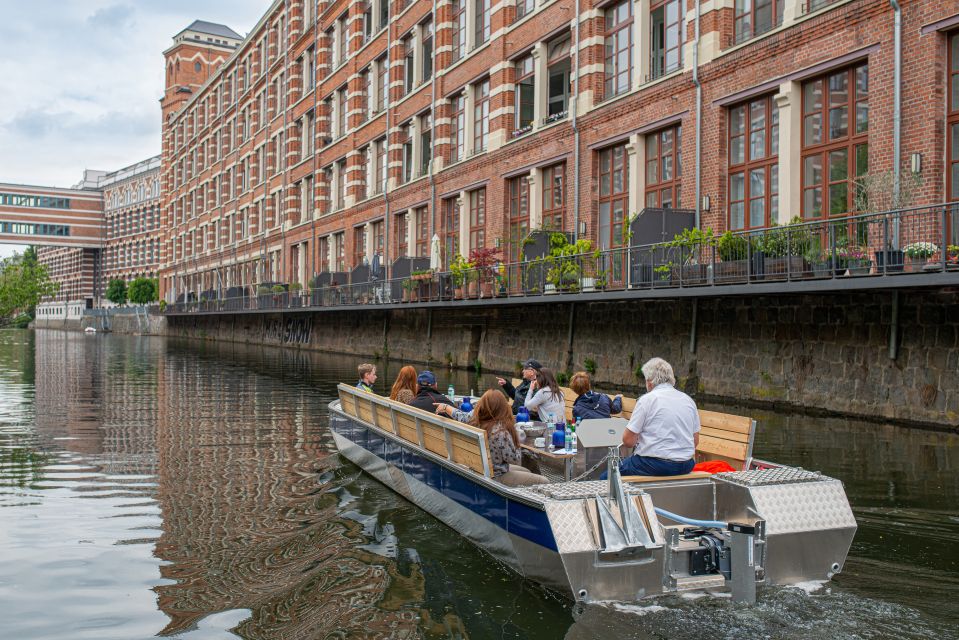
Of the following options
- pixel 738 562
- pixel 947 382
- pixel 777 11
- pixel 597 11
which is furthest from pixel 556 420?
pixel 597 11

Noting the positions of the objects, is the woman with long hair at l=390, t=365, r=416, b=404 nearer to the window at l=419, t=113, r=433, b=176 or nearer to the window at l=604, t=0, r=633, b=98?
the window at l=604, t=0, r=633, b=98

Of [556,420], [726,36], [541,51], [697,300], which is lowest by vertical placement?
[556,420]

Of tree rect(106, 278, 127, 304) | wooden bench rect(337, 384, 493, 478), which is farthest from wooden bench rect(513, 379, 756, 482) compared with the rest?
tree rect(106, 278, 127, 304)

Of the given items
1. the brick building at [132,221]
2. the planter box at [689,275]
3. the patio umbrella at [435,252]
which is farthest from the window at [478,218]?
the brick building at [132,221]

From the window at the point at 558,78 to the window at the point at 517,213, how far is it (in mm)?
2306

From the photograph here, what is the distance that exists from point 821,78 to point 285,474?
44.0 ft

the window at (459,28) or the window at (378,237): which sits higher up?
the window at (459,28)

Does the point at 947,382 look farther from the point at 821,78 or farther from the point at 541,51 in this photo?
the point at 541,51

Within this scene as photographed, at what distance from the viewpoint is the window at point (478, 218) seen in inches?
1193

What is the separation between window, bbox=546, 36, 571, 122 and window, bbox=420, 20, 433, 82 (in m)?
9.19

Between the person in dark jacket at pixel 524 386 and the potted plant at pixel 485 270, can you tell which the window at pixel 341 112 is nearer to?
the potted plant at pixel 485 270

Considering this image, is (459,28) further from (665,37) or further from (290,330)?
(290,330)

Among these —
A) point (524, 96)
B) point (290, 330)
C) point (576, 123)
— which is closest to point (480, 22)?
point (524, 96)

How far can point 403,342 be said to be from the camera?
33062 mm
